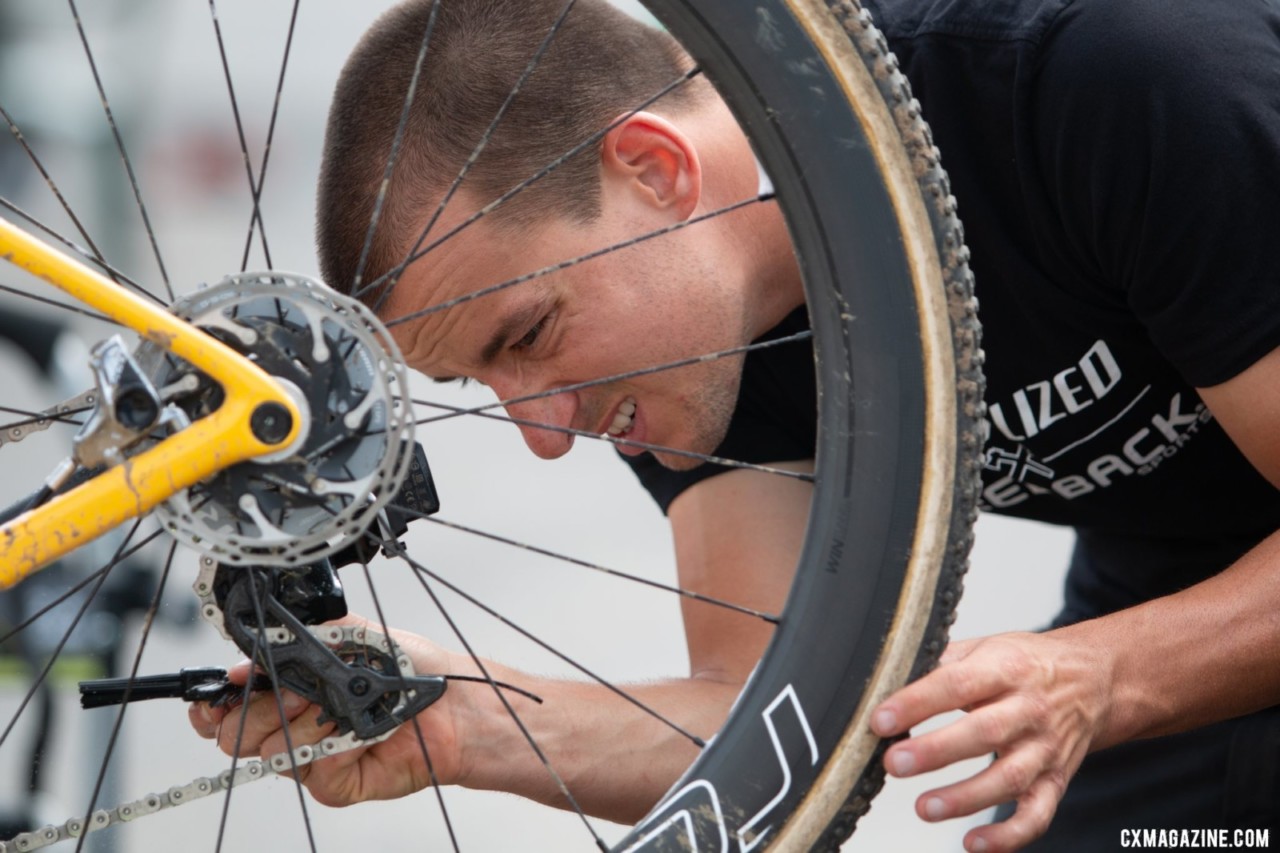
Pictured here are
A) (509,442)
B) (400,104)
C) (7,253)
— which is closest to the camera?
(7,253)

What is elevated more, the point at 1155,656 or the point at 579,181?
the point at 579,181

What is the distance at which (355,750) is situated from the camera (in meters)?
1.08

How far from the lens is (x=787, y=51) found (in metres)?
0.82

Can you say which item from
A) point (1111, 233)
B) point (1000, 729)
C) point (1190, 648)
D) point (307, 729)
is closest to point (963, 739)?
point (1000, 729)

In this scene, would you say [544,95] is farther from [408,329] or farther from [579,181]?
→ [408,329]

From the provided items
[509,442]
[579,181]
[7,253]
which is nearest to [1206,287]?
[579,181]

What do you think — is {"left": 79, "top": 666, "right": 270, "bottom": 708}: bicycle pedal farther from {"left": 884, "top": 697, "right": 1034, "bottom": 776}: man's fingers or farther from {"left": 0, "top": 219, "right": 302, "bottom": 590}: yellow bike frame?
{"left": 884, "top": 697, "right": 1034, "bottom": 776}: man's fingers

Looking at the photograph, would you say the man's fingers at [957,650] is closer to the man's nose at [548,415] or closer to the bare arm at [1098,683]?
the bare arm at [1098,683]

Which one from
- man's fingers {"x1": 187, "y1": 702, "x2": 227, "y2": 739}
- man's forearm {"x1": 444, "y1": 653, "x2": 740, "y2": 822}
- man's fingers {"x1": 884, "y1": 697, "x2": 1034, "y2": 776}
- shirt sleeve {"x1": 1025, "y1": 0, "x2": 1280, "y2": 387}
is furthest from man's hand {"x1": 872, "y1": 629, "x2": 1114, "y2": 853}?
man's fingers {"x1": 187, "y1": 702, "x2": 227, "y2": 739}

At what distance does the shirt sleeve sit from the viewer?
91 centimetres

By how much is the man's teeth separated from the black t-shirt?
0.12 meters

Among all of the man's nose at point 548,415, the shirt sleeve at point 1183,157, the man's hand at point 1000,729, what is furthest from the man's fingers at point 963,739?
the man's nose at point 548,415

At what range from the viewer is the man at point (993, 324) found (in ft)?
2.99

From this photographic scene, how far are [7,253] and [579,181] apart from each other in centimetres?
41
